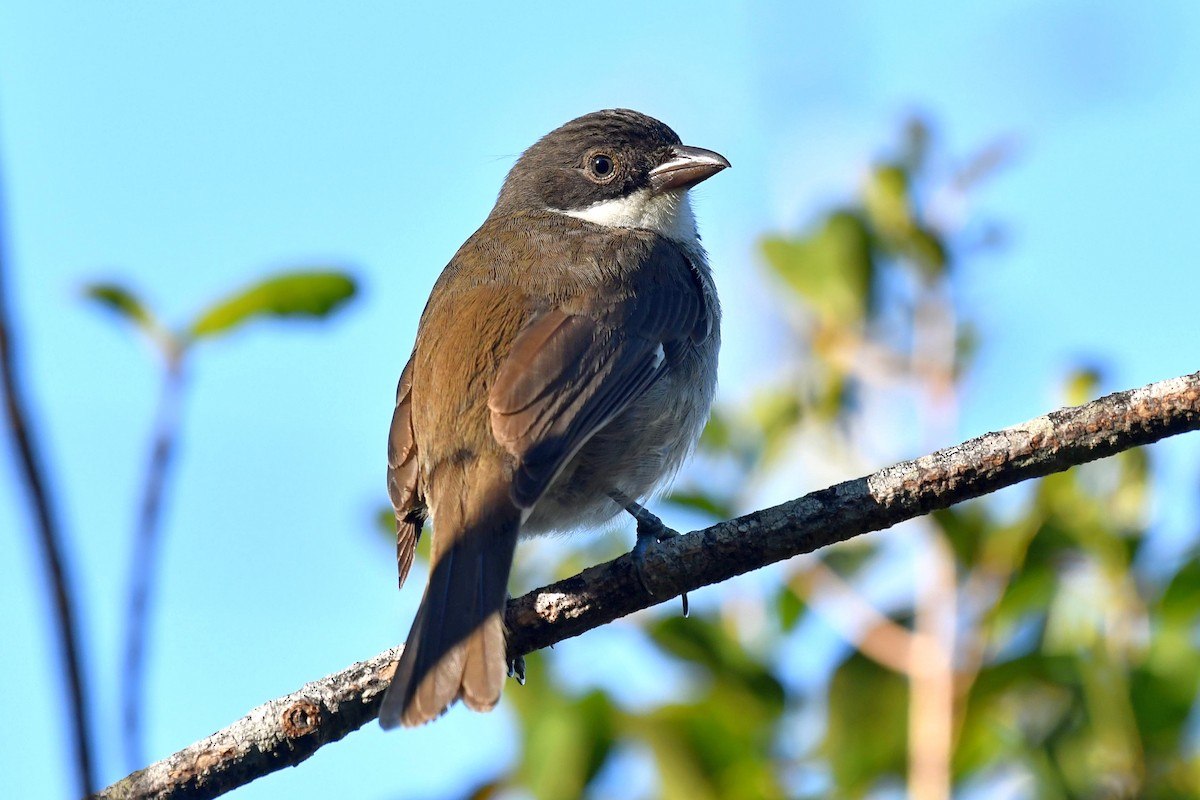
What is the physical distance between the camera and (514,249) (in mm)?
5324

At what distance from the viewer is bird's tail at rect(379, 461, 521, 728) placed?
344cm

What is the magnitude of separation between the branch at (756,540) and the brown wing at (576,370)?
0.60m

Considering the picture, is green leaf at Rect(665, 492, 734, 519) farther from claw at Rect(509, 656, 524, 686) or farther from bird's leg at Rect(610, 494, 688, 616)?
claw at Rect(509, 656, 524, 686)

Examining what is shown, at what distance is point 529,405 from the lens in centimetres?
429

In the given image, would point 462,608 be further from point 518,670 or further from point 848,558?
point 848,558

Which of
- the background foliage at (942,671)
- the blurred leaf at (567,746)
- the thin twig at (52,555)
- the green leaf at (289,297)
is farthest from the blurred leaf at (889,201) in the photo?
the thin twig at (52,555)

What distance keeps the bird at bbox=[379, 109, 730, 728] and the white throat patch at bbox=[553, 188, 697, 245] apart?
1 cm

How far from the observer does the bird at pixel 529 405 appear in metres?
3.75

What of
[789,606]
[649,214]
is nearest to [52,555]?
[789,606]

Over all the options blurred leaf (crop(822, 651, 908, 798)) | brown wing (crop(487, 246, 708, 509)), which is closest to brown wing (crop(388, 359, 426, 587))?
brown wing (crop(487, 246, 708, 509))

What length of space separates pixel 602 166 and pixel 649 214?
40 cm

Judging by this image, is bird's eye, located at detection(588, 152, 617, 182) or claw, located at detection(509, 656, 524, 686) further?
bird's eye, located at detection(588, 152, 617, 182)

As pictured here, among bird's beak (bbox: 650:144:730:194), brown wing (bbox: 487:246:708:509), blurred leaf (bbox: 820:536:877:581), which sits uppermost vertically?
bird's beak (bbox: 650:144:730:194)

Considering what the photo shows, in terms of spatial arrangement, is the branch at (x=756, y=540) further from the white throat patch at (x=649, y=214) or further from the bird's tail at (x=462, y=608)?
the white throat patch at (x=649, y=214)
